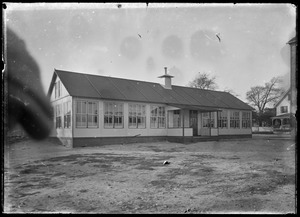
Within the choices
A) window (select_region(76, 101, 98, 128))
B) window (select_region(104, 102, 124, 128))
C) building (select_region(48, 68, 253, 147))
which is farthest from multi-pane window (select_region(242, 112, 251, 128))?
window (select_region(76, 101, 98, 128))

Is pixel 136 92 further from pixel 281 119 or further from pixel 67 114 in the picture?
pixel 281 119

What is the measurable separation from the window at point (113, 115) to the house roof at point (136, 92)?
0.59 metres

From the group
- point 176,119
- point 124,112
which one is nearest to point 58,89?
point 124,112

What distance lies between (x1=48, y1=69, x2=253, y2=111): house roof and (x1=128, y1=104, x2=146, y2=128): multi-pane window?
0.63 meters

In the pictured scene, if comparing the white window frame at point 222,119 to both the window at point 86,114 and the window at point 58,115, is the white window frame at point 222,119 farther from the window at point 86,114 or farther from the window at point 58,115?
the window at point 58,115

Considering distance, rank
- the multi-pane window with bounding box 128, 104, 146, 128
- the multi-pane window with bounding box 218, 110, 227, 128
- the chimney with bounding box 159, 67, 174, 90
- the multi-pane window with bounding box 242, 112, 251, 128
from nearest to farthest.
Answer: the multi-pane window with bounding box 128, 104, 146, 128 → the chimney with bounding box 159, 67, 174, 90 → the multi-pane window with bounding box 218, 110, 227, 128 → the multi-pane window with bounding box 242, 112, 251, 128

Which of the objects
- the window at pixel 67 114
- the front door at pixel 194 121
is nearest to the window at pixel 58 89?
the window at pixel 67 114

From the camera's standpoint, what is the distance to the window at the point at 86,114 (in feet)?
57.0

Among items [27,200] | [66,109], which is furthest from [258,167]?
[66,109]

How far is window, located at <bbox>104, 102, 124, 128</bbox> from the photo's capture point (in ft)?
61.7

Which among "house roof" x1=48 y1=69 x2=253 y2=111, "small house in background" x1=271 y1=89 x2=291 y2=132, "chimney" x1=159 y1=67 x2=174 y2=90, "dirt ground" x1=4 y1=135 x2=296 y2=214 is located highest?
"chimney" x1=159 y1=67 x2=174 y2=90

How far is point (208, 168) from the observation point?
8.70m

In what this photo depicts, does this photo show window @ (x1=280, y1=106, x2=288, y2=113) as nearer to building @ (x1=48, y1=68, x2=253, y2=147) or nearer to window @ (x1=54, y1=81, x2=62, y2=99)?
building @ (x1=48, y1=68, x2=253, y2=147)

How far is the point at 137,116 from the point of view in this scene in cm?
2069
